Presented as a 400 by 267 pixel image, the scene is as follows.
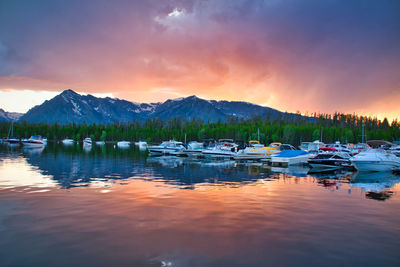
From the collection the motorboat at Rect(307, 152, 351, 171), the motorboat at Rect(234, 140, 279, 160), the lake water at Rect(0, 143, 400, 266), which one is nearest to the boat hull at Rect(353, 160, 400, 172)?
the motorboat at Rect(307, 152, 351, 171)

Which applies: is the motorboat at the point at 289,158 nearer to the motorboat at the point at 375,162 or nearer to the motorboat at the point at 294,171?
the motorboat at the point at 294,171

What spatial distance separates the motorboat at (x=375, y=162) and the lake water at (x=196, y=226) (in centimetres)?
1356

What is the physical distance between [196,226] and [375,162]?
96.7 ft

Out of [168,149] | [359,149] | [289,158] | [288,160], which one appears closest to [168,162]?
[288,160]

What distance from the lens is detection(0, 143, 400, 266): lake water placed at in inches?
330

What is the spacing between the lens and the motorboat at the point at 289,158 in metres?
39.8

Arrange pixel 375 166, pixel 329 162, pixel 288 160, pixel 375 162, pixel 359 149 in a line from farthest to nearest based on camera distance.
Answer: pixel 359 149
pixel 288 160
pixel 329 162
pixel 375 166
pixel 375 162

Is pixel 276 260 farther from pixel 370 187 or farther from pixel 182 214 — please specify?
pixel 370 187

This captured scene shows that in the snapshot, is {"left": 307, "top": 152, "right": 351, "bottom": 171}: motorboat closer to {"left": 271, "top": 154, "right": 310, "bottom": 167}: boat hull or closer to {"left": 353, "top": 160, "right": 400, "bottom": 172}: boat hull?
{"left": 353, "top": 160, "right": 400, "bottom": 172}: boat hull

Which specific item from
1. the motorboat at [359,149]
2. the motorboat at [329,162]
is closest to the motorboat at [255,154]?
the motorboat at [329,162]

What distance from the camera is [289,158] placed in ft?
130

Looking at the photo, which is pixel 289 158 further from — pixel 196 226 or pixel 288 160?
pixel 196 226

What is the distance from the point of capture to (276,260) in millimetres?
8219

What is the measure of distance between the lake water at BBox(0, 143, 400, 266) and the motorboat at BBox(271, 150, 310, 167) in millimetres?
19567
